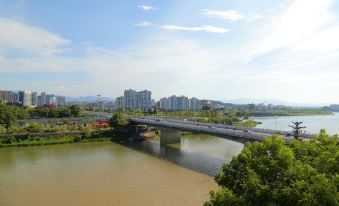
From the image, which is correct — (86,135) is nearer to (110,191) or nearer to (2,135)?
(2,135)

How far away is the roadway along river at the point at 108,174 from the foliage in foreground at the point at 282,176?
8.58 meters

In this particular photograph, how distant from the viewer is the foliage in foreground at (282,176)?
10.7 meters

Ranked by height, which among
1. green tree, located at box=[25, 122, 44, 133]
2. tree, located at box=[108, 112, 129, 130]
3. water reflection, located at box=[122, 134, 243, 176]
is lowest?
water reflection, located at box=[122, 134, 243, 176]

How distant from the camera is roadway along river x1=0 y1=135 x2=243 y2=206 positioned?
21.5 m

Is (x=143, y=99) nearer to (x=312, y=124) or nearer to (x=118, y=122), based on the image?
(x=312, y=124)

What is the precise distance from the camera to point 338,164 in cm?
1226

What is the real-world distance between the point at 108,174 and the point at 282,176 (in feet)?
60.4

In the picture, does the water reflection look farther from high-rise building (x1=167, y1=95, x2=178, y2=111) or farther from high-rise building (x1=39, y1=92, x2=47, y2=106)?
high-rise building (x1=39, y1=92, x2=47, y2=106)

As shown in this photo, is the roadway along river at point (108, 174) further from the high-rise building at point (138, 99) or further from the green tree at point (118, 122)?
the high-rise building at point (138, 99)

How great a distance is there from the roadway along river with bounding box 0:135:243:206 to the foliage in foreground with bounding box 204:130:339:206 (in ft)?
28.1

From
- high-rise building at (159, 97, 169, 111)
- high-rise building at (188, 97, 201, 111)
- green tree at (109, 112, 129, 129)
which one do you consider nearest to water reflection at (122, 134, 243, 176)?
green tree at (109, 112, 129, 129)

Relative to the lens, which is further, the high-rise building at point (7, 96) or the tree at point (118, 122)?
the high-rise building at point (7, 96)

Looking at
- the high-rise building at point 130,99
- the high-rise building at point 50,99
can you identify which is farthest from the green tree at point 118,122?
the high-rise building at point 50,99

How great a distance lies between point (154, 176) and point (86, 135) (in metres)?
23.0
